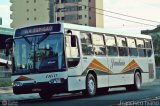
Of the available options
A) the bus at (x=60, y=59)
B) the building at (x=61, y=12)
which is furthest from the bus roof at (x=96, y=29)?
the building at (x=61, y=12)

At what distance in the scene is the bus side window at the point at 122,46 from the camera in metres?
27.1

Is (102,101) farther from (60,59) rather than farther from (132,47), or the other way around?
(132,47)

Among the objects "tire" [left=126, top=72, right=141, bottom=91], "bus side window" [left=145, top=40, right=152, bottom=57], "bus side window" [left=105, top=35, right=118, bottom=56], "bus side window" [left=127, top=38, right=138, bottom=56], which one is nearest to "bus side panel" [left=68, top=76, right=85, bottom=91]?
"bus side window" [left=105, top=35, right=118, bottom=56]

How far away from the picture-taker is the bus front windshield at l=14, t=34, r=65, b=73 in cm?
2153

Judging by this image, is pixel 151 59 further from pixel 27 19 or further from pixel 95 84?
pixel 27 19

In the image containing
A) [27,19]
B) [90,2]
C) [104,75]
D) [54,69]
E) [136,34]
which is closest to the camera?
[54,69]

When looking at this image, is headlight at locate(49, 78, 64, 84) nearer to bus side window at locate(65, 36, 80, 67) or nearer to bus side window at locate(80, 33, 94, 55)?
bus side window at locate(65, 36, 80, 67)

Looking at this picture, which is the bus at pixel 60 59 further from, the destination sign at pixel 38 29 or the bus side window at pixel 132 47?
the bus side window at pixel 132 47

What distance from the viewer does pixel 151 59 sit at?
1228 inches

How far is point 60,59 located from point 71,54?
33.5 inches

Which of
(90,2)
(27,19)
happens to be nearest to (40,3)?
(27,19)

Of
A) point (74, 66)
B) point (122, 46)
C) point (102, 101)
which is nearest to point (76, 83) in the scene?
point (74, 66)

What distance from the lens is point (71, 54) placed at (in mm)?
22156

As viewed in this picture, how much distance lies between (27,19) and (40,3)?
17.6 ft
